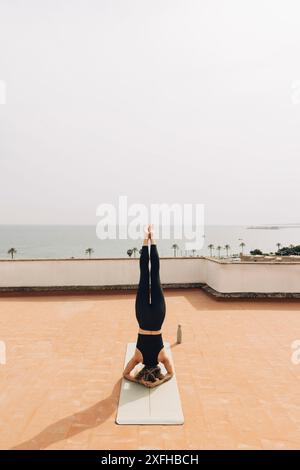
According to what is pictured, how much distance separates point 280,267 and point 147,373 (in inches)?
357

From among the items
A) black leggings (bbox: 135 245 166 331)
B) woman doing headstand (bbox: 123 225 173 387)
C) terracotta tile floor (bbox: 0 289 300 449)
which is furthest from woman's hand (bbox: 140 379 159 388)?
black leggings (bbox: 135 245 166 331)

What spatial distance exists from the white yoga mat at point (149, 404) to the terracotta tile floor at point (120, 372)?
0.14 meters

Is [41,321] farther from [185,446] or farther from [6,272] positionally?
[185,446]

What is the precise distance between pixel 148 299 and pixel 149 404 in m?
1.87

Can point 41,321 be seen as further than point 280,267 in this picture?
No

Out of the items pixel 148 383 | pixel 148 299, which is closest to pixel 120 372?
pixel 148 383

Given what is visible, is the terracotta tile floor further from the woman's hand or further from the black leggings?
the black leggings

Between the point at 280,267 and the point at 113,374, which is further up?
the point at 280,267

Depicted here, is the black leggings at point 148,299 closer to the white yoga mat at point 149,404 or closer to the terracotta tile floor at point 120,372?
the white yoga mat at point 149,404

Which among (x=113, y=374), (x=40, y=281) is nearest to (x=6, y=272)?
(x=40, y=281)

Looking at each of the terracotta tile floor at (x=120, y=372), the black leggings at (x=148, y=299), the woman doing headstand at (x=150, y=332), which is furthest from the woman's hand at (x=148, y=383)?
the black leggings at (x=148, y=299)

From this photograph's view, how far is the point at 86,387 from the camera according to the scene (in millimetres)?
6324

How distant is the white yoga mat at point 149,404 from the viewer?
17.0ft

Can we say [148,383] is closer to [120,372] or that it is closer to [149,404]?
[149,404]
